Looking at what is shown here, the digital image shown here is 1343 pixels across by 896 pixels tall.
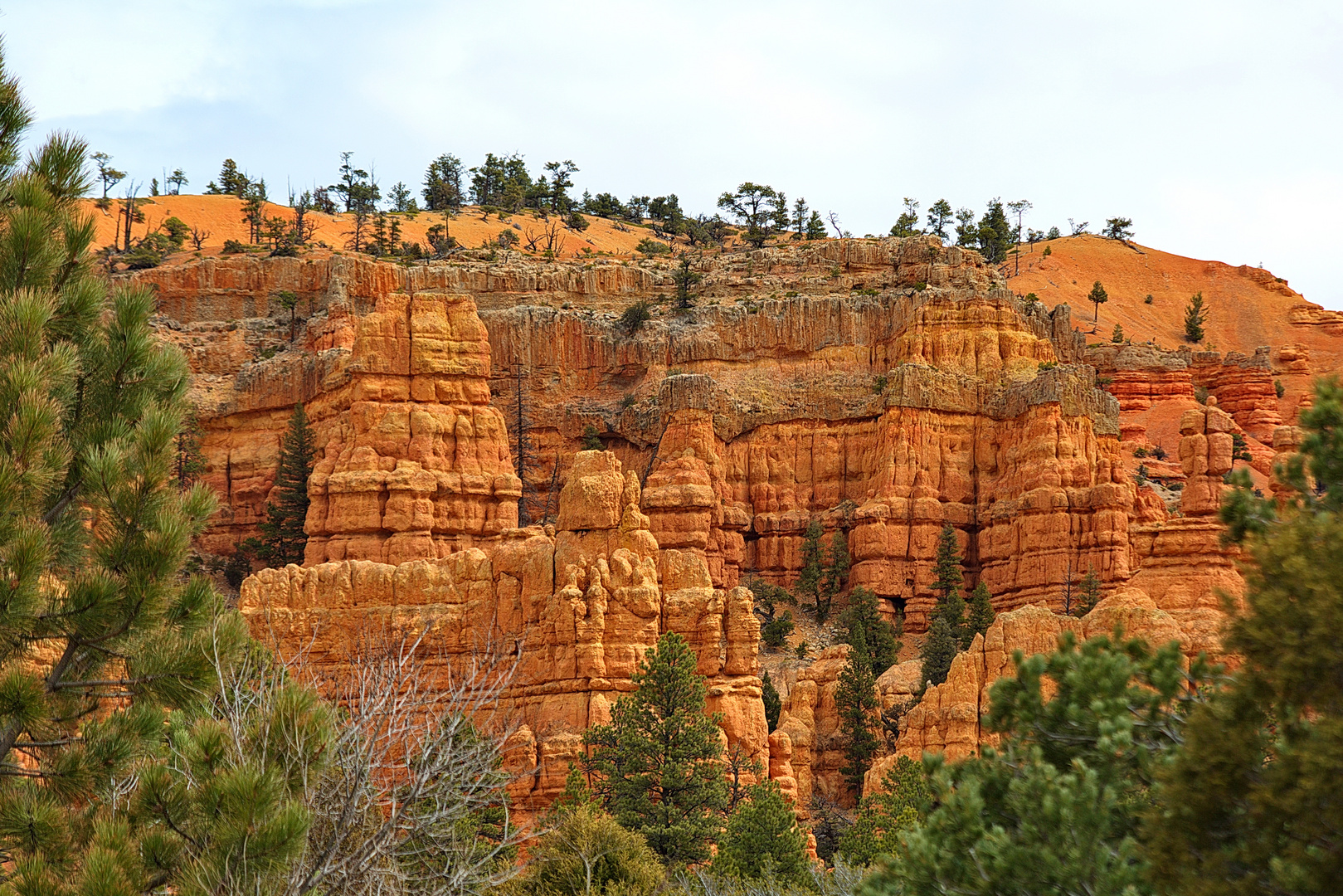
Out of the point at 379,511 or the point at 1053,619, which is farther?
the point at 379,511

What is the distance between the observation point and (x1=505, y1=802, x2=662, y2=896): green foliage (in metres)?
32.7

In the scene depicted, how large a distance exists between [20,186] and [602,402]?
68960 millimetres

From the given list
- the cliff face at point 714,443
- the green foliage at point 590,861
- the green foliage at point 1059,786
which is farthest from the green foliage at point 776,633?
the green foliage at point 1059,786

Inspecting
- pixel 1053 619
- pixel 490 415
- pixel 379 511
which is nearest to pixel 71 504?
pixel 1053 619

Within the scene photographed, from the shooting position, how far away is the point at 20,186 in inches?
636

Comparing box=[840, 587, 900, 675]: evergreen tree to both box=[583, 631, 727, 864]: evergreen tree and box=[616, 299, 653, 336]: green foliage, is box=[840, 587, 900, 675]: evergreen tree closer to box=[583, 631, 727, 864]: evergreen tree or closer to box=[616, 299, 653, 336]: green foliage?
box=[616, 299, 653, 336]: green foliage

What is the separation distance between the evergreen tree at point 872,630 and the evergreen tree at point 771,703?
5681mm

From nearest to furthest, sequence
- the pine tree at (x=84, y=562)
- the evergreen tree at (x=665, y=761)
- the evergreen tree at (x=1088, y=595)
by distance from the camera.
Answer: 1. the pine tree at (x=84, y=562)
2. the evergreen tree at (x=665, y=761)
3. the evergreen tree at (x=1088, y=595)

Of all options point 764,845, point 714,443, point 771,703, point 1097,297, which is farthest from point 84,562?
point 1097,297

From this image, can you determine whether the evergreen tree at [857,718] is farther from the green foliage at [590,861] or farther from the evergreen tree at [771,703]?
the green foliage at [590,861]

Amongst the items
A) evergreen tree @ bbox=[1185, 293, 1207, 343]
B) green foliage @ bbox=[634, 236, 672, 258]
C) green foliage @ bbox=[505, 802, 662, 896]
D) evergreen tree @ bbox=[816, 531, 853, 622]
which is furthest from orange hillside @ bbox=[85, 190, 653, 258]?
green foliage @ bbox=[505, 802, 662, 896]

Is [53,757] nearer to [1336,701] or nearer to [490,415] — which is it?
[1336,701]

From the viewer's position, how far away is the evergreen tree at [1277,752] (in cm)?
1221

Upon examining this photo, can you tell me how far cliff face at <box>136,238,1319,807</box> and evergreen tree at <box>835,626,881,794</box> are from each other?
0.63 m
